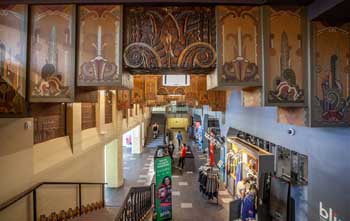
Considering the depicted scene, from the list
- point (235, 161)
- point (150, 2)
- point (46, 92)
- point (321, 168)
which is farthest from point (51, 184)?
point (235, 161)

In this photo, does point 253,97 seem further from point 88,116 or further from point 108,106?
point 108,106

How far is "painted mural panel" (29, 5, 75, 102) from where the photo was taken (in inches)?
117

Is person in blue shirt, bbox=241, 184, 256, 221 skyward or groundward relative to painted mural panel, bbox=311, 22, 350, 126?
groundward

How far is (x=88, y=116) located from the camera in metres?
8.26

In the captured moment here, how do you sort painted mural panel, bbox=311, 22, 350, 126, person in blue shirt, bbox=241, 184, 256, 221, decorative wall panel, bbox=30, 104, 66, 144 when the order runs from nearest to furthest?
painted mural panel, bbox=311, 22, 350, 126
decorative wall panel, bbox=30, 104, 66, 144
person in blue shirt, bbox=241, 184, 256, 221

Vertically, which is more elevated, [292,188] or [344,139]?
[344,139]

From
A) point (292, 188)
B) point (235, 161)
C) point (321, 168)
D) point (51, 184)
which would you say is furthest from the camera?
point (235, 161)

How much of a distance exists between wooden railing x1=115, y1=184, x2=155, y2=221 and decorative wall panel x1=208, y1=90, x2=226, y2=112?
4274mm

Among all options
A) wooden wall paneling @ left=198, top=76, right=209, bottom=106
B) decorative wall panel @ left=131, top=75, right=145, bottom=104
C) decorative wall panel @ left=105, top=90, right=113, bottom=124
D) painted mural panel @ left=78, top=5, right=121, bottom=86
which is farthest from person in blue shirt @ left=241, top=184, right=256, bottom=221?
painted mural panel @ left=78, top=5, right=121, bottom=86

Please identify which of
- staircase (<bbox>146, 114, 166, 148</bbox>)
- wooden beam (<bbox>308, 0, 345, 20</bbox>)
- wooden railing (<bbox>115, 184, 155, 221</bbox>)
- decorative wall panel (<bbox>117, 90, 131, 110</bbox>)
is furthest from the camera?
staircase (<bbox>146, 114, 166, 148</bbox>)

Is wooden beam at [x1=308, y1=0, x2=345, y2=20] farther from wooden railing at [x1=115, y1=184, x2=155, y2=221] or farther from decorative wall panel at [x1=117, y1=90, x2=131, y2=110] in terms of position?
decorative wall panel at [x1=117, y1=90, x2=131, y2=110]

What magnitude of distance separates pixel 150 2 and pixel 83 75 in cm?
101

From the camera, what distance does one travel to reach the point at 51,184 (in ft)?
18.1

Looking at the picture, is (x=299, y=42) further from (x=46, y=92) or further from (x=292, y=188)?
(x=292, y=188)
